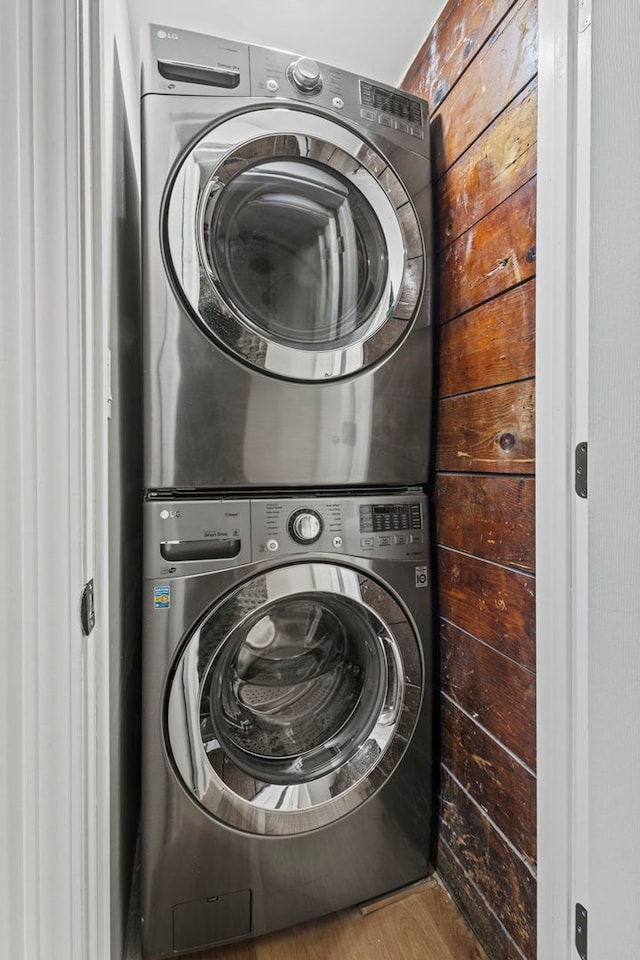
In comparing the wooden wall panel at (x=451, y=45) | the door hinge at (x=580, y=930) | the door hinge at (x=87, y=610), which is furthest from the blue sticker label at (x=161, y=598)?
the wooden wall panel at (x=451, y=45)

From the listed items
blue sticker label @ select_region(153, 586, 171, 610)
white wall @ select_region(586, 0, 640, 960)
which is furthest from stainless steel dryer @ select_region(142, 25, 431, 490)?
white wall @ select_region(586, 0, 640, 960)

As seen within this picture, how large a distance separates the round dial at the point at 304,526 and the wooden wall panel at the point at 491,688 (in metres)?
0.42

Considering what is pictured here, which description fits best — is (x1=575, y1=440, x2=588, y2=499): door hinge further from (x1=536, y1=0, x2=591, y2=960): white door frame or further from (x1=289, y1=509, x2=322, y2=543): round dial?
(x1=289, y1=509, x2=322, y2=543): round dial

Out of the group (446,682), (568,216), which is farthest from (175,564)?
(568,216)

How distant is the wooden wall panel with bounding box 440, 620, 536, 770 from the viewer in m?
0.94

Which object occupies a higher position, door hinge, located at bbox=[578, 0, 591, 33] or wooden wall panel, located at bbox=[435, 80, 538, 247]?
door hinge, located at bbox=[578, 0, 591, 33]

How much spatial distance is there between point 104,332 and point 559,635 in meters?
0.90

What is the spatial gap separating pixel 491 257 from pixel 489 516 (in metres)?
0.56

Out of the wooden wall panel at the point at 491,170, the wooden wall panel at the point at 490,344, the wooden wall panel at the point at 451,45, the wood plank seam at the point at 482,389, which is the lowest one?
the wood plank seam at the point at 482,389

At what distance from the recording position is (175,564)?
1.04m

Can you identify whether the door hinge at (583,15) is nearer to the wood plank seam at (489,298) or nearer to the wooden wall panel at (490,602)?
the wood plank seam at (489,298)

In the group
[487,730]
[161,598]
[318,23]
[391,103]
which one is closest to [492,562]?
[487,730]

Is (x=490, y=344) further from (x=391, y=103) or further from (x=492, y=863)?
(x=492, y=863)

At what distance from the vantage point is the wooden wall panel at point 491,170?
0.94 m
